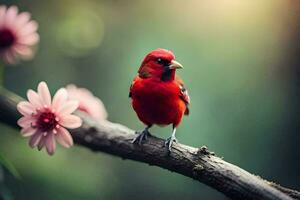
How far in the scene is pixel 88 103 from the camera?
2.85 ft

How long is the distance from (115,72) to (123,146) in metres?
0.24

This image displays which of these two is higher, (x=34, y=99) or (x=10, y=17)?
(x=10, y=17)

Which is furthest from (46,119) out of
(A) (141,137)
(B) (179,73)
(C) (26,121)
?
(B) (179,73)

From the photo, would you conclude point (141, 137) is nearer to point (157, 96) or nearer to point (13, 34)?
point (157, 96)

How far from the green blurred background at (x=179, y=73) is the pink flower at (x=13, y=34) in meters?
0.10

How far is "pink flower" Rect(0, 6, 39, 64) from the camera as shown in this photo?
78cm

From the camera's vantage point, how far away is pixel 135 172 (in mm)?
884

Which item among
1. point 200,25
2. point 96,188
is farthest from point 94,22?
point 96,188

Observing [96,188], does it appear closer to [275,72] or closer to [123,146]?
[123,146]

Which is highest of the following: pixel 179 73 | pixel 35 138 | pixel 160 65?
pixel 179 73

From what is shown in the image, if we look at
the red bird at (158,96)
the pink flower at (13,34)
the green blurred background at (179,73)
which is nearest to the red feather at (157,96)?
the red bird at (158,96)

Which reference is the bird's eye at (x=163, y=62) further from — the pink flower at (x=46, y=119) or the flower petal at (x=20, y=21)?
the flower petal at (x=20, y=21)

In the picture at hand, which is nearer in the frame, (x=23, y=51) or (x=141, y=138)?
(x=141, y=138)

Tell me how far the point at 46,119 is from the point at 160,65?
167 mm
